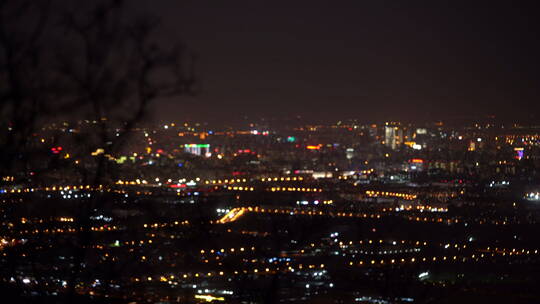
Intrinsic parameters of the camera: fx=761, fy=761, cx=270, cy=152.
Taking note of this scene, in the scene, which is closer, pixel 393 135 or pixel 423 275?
pixel 423 275

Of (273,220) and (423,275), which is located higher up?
(273,220)

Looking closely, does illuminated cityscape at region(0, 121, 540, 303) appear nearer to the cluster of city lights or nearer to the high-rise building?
the cluster of city lights

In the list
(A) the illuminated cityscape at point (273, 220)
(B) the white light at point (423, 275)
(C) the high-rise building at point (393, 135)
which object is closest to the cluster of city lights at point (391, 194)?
(A) the illuminated cityscape at point (273, 220)

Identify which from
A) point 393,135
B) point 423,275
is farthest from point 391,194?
point 393,135

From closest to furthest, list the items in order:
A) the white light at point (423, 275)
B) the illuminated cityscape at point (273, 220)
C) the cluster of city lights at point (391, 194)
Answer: the illuminated cityscape at point (273, 220) < the white light at point (423, 275) < the cluster of city lights at point (391, 194)

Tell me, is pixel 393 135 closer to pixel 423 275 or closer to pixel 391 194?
pixel 391 194

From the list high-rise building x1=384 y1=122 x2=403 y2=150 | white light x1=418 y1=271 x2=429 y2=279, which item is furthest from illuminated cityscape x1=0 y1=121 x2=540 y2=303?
high-rise building x1=384 y1=122 x2=403 y2=150

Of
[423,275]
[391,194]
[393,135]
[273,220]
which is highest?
[273,220]

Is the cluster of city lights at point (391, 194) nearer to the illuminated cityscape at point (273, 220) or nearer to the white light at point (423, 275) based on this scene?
the illuminated cityscape at point (273, 220)

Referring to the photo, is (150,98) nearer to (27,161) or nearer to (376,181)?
(27,161)

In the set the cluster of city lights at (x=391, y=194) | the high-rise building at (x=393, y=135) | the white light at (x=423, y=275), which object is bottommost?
the high-rise building at (x=393, y=135)

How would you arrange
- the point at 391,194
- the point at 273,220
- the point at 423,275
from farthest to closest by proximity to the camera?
the point at 391,194
the point at 423,275
the point at 273,220

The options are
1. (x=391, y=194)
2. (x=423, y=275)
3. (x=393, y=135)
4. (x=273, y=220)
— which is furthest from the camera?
(x=393, y=135)
